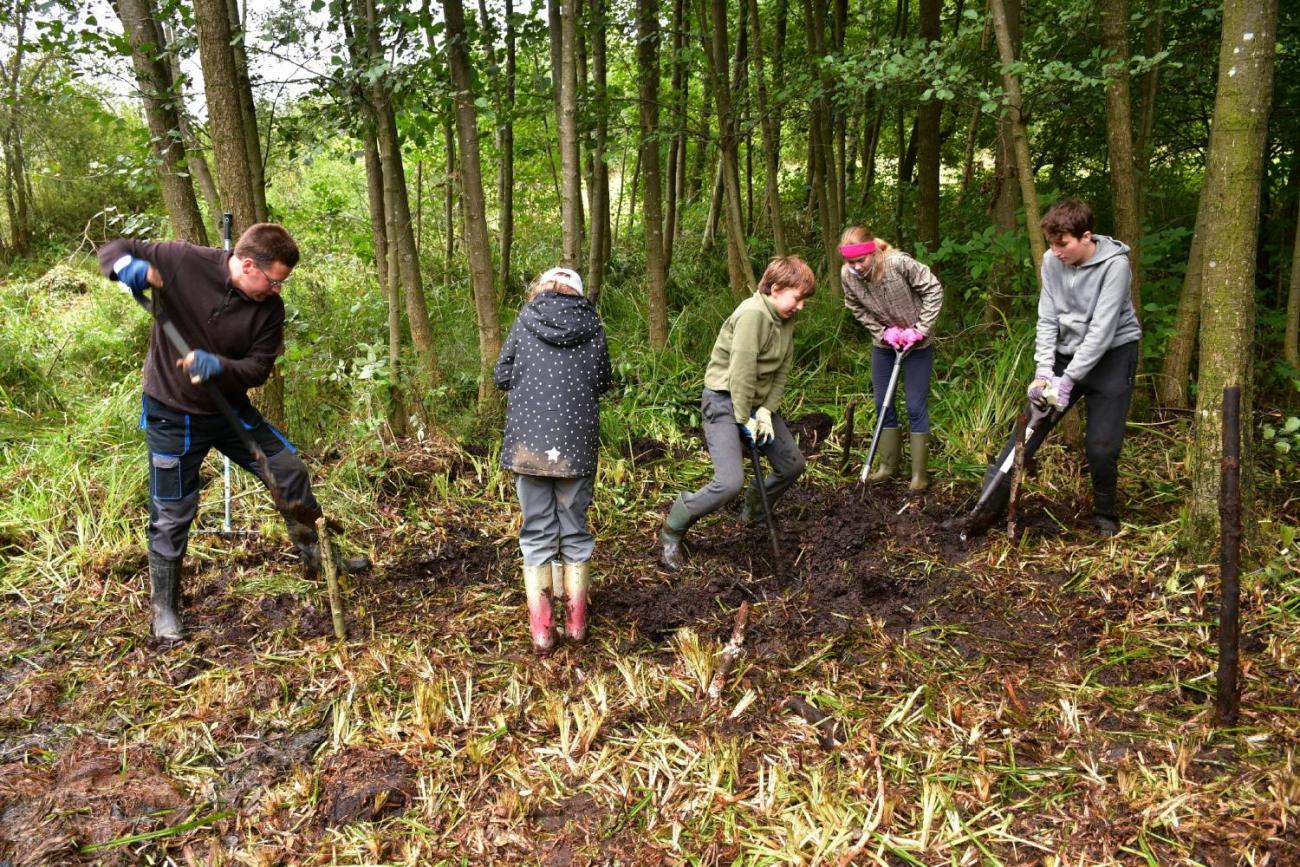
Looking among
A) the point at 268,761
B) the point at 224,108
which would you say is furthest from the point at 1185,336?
the point at 224,108

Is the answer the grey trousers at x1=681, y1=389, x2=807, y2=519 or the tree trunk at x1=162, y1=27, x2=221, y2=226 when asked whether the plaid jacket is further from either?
the tree trunk at x1=162, y1=27, x2=221, y2=226

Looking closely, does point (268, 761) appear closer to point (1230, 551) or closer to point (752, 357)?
point (752, 357)

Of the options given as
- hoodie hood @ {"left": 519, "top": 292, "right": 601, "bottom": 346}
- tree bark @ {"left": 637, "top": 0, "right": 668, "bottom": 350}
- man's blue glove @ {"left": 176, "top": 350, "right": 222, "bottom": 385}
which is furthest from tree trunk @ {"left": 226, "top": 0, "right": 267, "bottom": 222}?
hoodie hood @ {"left": 519, "top": 292, "right": 601, "bottom": 346}

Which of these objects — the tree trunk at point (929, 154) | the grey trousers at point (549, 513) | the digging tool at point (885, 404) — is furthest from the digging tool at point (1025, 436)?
the tree trunk at point (929, 154)

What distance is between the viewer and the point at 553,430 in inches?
126

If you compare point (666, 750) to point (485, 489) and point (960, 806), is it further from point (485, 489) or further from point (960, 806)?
point (485, 489)

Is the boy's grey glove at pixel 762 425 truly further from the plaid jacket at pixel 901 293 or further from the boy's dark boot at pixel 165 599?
Answer: the boy's dark boot at pixel 165 599

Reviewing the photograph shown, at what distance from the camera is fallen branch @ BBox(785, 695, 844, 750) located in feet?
9.37

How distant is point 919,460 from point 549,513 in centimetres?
255

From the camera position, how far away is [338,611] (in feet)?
11.5

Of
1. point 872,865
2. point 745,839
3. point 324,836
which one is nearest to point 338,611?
point 324,836

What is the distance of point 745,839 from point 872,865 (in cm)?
37

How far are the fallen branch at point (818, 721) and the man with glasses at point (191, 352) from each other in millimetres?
2522

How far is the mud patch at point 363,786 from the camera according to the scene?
2.61 meters
